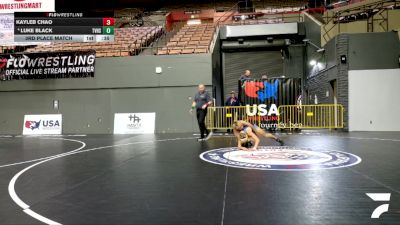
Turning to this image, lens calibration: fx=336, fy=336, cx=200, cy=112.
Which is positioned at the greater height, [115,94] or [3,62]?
[3,62]

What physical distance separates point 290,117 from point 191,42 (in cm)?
790

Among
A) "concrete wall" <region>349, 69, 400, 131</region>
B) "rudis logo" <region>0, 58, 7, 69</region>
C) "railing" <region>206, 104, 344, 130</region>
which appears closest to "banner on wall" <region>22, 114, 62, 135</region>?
"rudis logo" <region>0, 58, 7, 69</region>

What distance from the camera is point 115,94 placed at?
58.1 ft

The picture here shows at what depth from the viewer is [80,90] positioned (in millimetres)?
18016

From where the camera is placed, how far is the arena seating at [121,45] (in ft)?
62.0

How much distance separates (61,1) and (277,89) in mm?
20047

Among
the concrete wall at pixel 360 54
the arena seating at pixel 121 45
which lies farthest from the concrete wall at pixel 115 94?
the concrete wall at pixel 360 54

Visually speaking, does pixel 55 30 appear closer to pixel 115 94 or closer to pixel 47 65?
pixel 115 94

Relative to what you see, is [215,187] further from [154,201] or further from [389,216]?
[389,216]

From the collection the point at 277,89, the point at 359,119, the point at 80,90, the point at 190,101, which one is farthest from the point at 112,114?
the point at 359,119

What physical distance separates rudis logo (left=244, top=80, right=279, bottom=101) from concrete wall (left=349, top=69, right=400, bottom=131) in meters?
3.38

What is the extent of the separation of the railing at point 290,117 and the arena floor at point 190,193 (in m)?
8.10

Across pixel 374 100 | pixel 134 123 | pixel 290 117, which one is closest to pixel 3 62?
pixel 134 123
